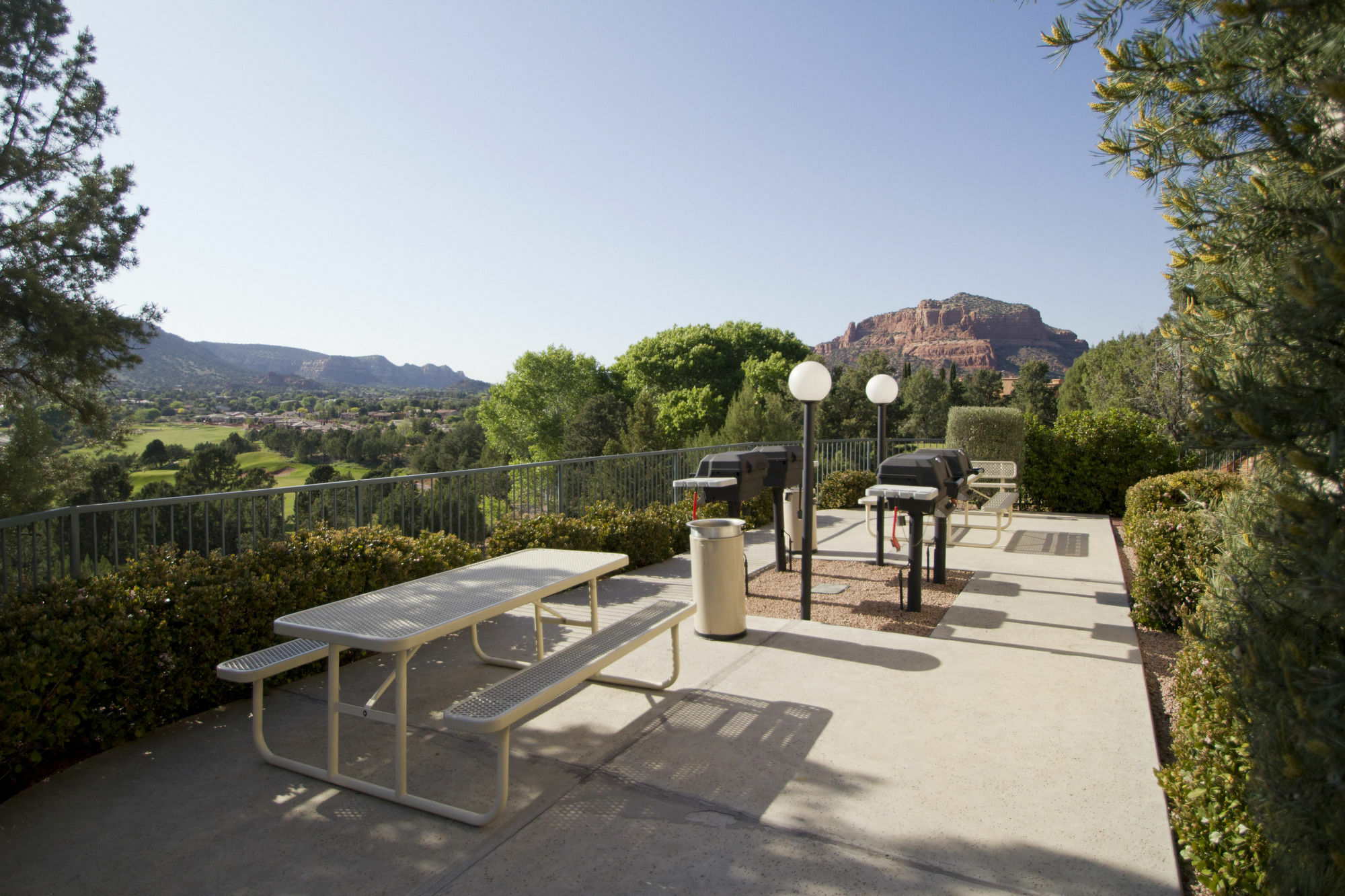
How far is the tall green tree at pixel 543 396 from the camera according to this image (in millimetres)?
61531

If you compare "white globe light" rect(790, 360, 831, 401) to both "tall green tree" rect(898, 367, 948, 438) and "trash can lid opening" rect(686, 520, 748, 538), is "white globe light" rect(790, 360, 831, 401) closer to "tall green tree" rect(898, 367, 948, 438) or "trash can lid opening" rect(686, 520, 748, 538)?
"trash can lid opening" rect(686, 520, 748, 538)

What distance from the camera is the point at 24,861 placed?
8.43 feet

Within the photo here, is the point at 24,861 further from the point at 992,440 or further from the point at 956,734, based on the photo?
the point at 992,440

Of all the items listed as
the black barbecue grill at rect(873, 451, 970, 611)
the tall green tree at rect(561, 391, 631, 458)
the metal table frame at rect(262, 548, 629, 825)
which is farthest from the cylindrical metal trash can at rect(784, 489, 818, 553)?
the tall green tree at rect(561, 391, 631, 458)

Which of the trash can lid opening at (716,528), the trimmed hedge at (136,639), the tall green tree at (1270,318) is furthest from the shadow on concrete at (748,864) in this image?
the trash can lid opening at (716,528)

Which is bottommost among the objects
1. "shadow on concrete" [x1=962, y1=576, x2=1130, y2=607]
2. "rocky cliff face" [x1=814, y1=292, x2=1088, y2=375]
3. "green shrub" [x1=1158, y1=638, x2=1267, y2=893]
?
"shadow on concrete" [x1=962, y1=576, x2=1130, y2=607]

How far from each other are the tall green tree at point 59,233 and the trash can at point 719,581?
16.8 m

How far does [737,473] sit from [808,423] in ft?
5.56

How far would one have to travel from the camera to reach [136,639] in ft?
11.2

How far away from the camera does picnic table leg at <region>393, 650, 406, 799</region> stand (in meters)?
2.84

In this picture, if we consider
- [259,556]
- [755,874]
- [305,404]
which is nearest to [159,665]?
[259,556]

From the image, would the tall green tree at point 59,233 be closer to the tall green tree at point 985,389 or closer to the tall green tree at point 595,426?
the tall green tree at point 595,426

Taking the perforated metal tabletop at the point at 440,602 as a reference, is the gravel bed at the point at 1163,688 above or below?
below

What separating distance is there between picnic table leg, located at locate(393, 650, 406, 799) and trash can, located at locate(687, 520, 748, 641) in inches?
96.8
